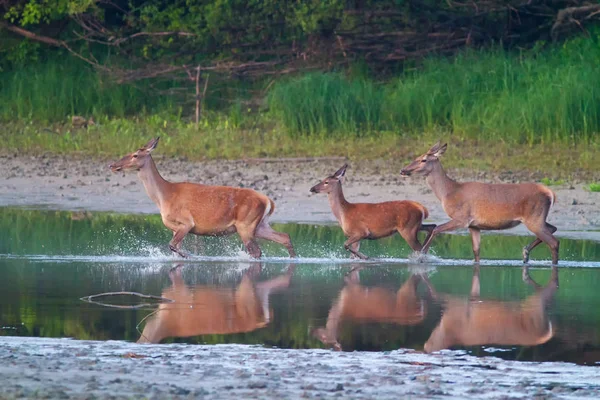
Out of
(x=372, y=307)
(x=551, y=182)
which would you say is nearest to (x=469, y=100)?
(x=551, y=182)

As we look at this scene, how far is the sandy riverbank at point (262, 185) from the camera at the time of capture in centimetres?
1453

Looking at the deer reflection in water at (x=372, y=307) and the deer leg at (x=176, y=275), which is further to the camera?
the deer leg at (x=176, y=275)

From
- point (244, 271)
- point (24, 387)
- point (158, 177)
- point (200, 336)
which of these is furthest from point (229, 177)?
point (24, 387)

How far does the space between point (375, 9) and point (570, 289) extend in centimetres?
1269

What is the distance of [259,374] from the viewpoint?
6.82 metres

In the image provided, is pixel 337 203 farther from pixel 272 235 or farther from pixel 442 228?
pixel 442 228

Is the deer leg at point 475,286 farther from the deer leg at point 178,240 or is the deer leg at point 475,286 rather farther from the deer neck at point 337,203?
the deer leg at point 178,240

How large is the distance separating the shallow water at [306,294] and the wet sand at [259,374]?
0.32 m

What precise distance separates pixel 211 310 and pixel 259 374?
2.21 m

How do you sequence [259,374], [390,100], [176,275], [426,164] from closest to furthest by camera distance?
[259,374] < [176,275] < [426,164] < [390,100]

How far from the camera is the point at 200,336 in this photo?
7.99 metres

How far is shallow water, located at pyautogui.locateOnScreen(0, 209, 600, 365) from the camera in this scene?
8.06 meters

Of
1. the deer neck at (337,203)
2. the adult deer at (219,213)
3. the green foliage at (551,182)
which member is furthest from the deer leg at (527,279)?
the green foliage at (551,182)

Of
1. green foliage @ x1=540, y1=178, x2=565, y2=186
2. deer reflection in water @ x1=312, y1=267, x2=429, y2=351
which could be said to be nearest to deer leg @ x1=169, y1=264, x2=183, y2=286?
deer reflection in water @ x1=312, y1=267, x2=429, y2=351
